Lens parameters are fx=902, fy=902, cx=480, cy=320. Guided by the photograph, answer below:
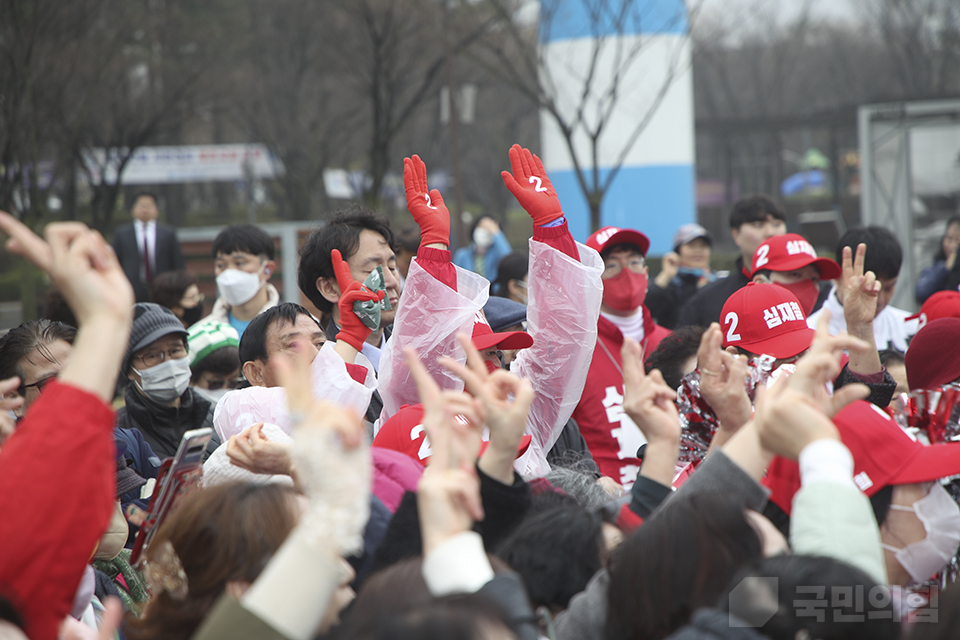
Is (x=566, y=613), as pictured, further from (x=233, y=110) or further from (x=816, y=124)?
(x=816, y=124)

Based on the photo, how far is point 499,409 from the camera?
1903mm

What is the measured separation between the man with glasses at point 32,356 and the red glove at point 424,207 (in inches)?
51.3

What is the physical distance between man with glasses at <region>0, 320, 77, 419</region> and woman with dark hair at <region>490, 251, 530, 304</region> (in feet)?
11.9

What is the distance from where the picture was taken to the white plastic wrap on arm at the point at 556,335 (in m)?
3.16

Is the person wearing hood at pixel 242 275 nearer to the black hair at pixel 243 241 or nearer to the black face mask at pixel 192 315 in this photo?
the black hair at pixel 243 241

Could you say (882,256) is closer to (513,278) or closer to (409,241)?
(513,278)

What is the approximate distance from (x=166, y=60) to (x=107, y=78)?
2.24 meters

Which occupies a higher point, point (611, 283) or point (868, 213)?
point (611, 283)

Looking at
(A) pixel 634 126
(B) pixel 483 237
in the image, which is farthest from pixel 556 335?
(A) pixel 634 126

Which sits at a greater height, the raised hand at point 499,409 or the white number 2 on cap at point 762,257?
the raised hand at point 499,409

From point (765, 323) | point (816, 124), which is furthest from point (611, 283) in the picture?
point (816, 124)

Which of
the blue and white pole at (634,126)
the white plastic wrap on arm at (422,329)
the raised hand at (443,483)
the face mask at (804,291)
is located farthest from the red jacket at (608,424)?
the blue and white pole at (634,126)

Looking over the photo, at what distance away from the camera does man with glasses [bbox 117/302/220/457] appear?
13.0ft

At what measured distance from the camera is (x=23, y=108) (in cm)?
1210
